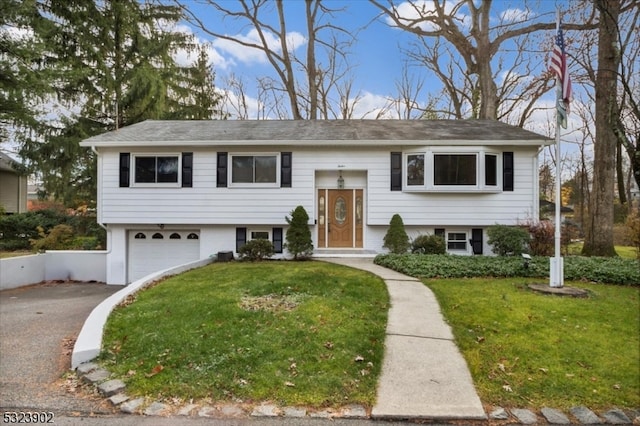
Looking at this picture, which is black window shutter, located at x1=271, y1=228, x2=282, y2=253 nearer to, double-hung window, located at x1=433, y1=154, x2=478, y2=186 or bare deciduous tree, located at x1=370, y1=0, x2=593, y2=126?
double-hung window, located at x1=433, y1=154, x2=478, y2=186

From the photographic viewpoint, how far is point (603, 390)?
358 centimetres

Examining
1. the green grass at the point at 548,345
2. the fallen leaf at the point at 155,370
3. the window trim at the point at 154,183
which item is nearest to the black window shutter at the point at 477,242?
the green grass at the point at 548,345

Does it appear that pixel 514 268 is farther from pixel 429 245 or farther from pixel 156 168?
pixel 156 168

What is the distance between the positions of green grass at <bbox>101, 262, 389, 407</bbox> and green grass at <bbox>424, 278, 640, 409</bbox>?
119cm

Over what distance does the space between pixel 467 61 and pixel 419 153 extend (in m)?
10.0

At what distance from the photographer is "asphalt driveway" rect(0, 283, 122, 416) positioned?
3.51 m

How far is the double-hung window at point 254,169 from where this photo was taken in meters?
11.3

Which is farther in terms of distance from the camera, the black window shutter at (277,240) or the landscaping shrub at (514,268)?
the black window shutter at (277,240)

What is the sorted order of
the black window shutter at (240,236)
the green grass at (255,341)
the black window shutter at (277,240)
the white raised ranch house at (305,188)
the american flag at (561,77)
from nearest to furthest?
the green grass at (255,341) < the american flag at (561,77) < the white raised ranch house at (305,188) < the black window shutter at (277,240) < the black window shutter at (240,236)

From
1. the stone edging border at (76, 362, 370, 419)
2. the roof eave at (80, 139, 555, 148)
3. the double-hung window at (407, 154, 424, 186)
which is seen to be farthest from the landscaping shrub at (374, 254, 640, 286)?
the stone edging border at (76, 362, 370, 419)

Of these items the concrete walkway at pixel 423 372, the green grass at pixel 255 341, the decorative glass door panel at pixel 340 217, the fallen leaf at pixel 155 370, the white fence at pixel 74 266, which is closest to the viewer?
the concrete walkway at pixel 423 372

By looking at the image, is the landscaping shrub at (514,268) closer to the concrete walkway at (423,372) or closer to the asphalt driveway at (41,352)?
the concrete walkway at (423,372)

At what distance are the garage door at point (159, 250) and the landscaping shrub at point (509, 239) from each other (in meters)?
9.07

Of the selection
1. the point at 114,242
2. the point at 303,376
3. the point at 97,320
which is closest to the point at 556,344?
the point at 303,376
